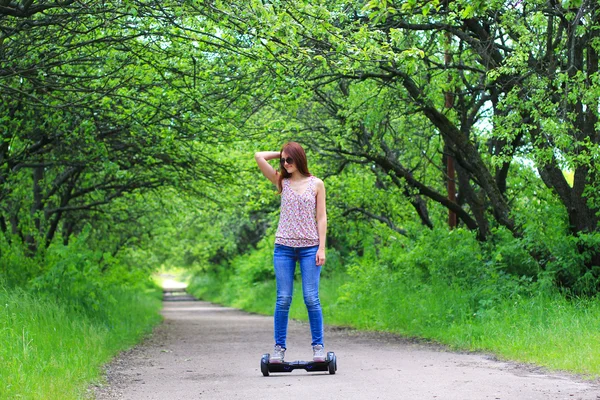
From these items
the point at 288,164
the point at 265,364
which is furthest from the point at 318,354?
the point at 288,164

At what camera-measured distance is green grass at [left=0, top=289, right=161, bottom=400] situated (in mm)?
6699

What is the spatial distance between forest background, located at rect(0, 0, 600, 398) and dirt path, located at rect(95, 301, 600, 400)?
484 mm

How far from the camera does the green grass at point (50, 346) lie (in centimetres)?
670

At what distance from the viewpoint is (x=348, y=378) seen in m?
7.78

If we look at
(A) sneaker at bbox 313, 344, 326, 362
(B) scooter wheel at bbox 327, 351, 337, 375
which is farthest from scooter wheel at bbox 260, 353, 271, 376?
(B) scooter wheel at bbox 327, 351, 337, 375

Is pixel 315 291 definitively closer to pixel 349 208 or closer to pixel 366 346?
pixel 366 346

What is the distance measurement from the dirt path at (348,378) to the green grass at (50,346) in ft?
1.08

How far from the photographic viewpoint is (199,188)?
2038 cm

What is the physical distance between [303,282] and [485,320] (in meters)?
4.90

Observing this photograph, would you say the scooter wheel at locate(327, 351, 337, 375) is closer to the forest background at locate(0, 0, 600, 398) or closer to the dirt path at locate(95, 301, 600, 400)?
the dirt path at locate(95, 301, 600, 400)

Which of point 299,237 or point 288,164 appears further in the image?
point 288,164

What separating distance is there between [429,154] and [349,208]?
279 cm

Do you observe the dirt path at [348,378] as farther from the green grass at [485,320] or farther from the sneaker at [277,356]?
the green grass at [485,320]

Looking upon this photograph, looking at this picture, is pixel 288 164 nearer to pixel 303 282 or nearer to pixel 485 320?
pixel 303 282
